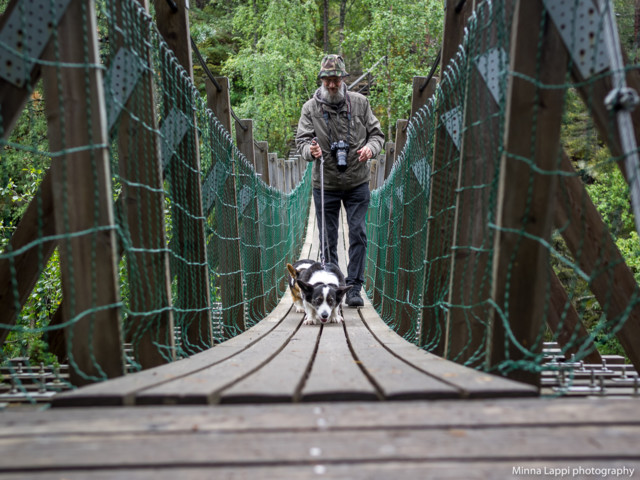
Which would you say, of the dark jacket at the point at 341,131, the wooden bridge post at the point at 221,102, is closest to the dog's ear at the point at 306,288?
the dark jacket at the point at 341,131

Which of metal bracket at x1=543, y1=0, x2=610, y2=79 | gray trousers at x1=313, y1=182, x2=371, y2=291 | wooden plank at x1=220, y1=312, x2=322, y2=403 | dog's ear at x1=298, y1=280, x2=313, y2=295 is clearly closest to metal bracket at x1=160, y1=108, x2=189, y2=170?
wooden plank at x1=220, y1=312, x2=322, y2=403

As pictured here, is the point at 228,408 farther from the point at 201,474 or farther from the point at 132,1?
the point at 132,1

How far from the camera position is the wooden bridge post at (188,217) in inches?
115

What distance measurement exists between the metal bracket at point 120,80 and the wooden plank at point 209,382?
2.94ft

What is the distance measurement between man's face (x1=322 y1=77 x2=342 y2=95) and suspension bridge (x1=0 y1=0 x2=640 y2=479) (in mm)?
1807

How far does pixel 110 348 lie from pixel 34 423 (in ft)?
1.31

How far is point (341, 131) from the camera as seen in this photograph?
491cm

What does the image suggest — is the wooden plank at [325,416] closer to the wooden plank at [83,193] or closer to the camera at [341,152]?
the wooden plank at [83,193]

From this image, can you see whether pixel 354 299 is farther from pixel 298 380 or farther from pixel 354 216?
pixel 298 380

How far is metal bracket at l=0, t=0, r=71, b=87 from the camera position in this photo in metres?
1.66

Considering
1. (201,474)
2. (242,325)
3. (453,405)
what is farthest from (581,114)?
(201,474)

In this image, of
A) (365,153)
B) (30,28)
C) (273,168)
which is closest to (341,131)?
(365,153)

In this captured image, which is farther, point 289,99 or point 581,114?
point 289,99

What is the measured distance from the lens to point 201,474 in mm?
1093
